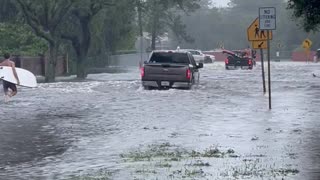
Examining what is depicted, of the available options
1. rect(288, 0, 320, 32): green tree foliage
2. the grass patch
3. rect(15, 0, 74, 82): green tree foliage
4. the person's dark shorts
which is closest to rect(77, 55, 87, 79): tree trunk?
rect(15, 0, 74, 82): green tree foliage

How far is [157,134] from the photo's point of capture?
18922 mm

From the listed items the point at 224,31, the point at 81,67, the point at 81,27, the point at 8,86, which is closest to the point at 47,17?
the point at 81,27

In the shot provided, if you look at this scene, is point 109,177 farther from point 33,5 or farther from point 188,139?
point 33,5

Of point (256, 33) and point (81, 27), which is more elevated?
point (81, 27)

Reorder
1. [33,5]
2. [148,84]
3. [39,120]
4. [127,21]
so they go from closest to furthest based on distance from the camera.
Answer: [39,120] → [148,84] → [33,5] → [127,21]

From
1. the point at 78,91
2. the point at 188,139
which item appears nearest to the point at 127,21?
the point at 78,91

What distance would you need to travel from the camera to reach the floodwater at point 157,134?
13320 millimetres

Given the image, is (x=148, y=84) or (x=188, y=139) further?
(x=148, y=84)

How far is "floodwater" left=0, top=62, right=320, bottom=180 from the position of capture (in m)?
13.3

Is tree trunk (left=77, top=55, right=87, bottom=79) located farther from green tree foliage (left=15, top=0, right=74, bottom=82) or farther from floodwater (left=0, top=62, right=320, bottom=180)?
floodwater (left=0, top=62, right=320, bottom=180)

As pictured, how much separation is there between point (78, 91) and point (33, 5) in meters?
11.9

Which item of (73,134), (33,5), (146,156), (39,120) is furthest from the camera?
(33,5)

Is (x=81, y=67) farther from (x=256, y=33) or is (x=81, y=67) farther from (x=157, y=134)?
(x=157, y=134)

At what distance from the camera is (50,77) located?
1885 inches
